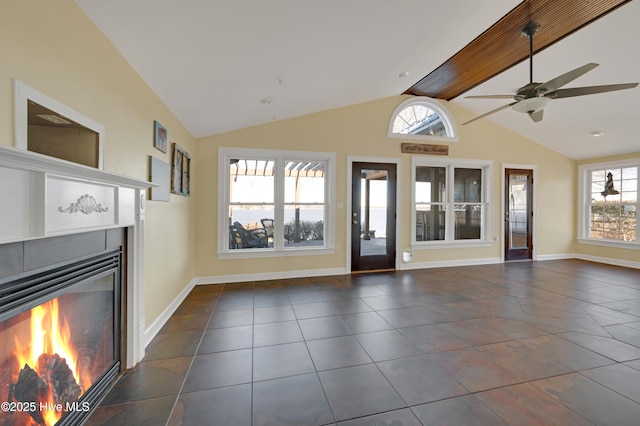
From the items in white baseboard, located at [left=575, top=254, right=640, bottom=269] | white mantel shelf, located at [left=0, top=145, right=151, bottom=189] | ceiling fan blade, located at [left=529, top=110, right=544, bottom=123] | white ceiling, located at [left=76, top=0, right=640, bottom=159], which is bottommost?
white baseboard, located at [left=575, top=254, right=640, bottom=269]

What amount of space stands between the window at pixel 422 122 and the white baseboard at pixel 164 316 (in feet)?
→ 14.0

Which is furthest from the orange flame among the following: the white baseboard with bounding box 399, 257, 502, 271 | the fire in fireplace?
the white baseboard with bounding box 399, 257, 502, 271

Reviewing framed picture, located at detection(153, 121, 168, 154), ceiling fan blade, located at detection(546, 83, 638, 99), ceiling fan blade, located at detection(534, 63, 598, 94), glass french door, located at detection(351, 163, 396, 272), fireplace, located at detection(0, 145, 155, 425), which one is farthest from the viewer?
glass french door, located at detection(351, 163, 396, 272)

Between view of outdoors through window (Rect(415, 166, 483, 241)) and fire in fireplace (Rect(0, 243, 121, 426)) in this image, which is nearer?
fire in fireplace (Rect(0, 243, 121, 426))

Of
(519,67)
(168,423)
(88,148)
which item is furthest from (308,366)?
(519,67)

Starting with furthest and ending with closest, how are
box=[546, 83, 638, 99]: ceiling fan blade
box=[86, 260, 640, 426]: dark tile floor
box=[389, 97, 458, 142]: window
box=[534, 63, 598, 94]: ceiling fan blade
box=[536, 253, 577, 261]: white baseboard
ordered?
box=[536, 253, 577, 261]: white baseboard
box=[389, 97, 458, 142]: window
box=[546, 83, 638, 99]: ceiling fan blade
box=[534, 63, 598, 94]: ceiling fan blade
box=[86, 260, 640, 426]: dark tile floor

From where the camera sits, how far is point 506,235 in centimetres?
585

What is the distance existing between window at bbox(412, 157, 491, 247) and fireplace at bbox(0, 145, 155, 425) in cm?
461

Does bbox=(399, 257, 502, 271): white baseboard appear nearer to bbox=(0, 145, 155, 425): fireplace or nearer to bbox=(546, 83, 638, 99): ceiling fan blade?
bbox=(546, 83, 638, 99): ceiling fan blade

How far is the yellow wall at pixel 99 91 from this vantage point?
1.11 metres

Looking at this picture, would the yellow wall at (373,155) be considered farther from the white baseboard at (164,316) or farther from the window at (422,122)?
the white baseboard at (164,316)

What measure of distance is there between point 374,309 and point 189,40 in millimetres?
3143

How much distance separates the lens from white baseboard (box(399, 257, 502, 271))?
17.0 feet

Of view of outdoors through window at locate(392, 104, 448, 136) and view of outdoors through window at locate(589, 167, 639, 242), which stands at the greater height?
view of outdoors through window at locate(392, 104, 448, 136)
